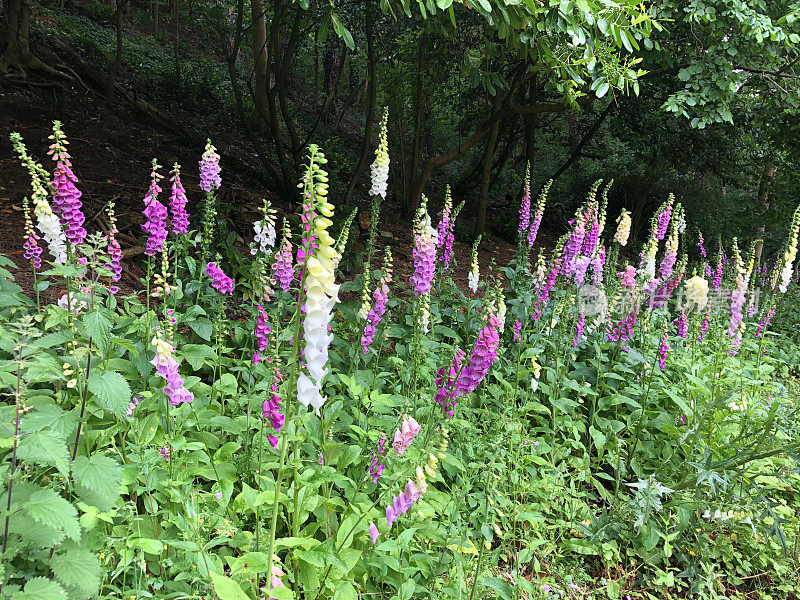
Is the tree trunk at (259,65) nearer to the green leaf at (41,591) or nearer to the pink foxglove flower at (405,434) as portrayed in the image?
the pink foxglove flower at (405,434)

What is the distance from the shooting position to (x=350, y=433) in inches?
114

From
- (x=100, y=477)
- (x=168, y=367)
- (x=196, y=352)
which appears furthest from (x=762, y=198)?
(x=100, y=477)

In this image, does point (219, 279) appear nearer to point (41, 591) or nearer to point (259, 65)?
point (41, 591)

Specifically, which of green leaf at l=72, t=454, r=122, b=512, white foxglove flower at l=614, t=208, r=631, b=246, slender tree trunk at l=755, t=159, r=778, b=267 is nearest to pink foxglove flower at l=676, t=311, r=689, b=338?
white foxglove flower at l=614, t=208, r=631, b=246

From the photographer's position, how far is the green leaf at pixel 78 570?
1.53 metres

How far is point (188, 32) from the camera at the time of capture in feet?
58.6

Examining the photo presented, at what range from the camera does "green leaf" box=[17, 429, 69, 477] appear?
4.81 feet

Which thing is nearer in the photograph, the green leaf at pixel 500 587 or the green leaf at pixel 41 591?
the green leaf at pixel 41 591

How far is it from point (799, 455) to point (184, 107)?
37.7 ft

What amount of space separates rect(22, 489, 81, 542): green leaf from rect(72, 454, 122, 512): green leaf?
11cm

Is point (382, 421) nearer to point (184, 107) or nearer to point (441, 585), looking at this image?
point (441, 585)

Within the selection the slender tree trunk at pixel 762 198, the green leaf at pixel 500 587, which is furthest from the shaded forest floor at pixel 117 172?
the slender tree trunk at pixel 762 198

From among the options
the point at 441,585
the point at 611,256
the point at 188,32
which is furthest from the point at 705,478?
the point at 188,32

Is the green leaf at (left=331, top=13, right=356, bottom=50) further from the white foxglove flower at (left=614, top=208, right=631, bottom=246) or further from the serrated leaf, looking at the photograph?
the white foxglove flower at (left=614, top=208, right=631, bottom=246)
